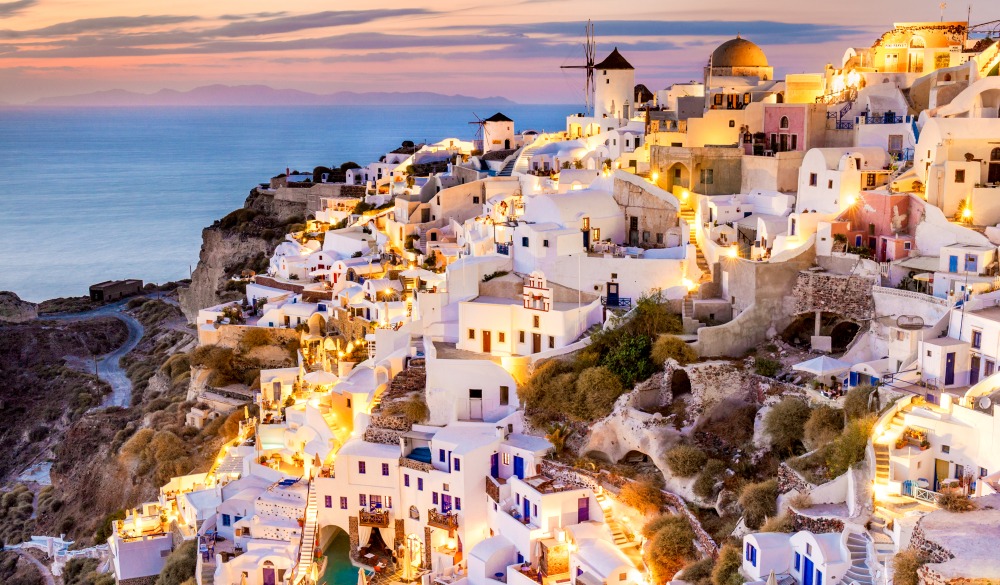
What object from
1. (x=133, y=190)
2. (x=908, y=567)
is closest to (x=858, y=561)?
(x=908, y=567)

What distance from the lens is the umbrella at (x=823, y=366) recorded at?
17516 millimetres

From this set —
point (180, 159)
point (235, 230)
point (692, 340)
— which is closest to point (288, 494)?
point (692, 340)

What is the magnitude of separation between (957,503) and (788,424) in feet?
14.6

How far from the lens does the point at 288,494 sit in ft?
72.6

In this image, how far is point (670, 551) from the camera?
16578 millimetres

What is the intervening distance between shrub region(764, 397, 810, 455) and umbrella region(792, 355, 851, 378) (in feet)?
1.93

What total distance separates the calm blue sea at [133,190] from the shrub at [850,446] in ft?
205

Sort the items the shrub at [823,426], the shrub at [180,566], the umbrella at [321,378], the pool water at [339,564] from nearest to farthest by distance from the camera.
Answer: the shrub at [823,426] → the pool water at [339,564] → the shrub at [180,566] → the umbrella at [321,378]

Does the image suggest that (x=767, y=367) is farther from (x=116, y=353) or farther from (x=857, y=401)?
(x=116, y=353)

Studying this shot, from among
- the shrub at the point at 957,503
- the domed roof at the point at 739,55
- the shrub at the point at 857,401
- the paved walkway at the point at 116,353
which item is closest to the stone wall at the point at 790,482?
the shrub at the point at 857,401

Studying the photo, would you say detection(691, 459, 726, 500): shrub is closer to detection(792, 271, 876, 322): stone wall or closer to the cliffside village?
the cliffside village

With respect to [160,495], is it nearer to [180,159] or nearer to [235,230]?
[235,230]

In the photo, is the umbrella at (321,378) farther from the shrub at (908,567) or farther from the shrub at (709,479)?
the shrub at (908,567)

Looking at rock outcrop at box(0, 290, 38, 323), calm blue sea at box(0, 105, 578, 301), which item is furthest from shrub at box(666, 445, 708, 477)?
calm blue sea at box(0, 105, 578, 301)
